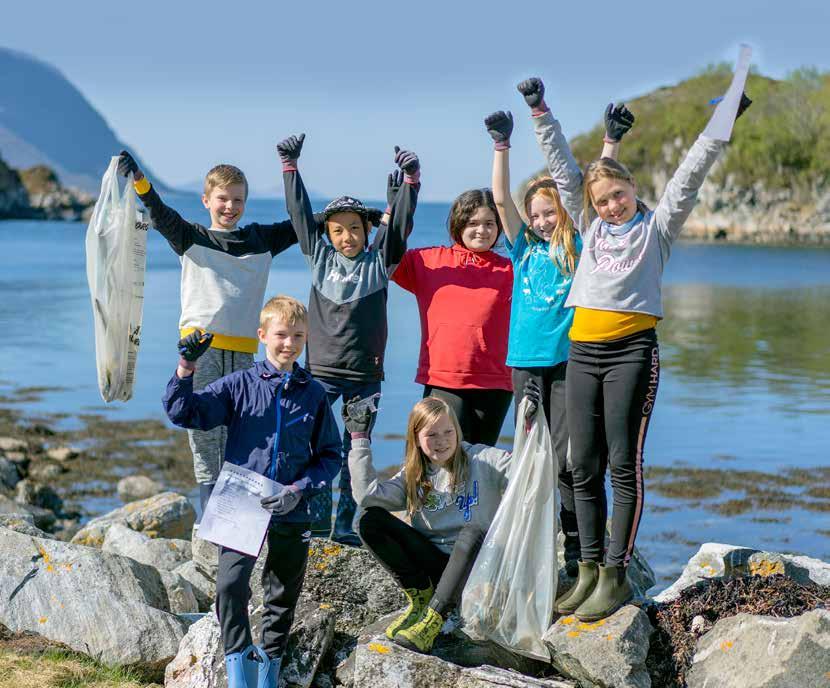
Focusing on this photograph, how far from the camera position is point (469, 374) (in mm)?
5941

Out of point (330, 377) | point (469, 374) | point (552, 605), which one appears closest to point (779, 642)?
point (552, 605)

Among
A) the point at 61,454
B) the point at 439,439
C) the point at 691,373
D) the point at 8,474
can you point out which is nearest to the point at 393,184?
the point at 439,439

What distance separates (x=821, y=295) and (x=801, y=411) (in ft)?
92.0

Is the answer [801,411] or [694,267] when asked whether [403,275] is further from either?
[694,267]

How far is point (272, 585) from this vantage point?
4.98m

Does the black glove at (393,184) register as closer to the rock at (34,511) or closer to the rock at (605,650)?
the rock at (605,650)

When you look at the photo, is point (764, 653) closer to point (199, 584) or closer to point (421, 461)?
point (421, 461)

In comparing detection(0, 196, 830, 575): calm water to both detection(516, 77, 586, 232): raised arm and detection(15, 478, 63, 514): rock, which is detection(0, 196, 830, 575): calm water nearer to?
detection(15, 478, 63, 514): rock

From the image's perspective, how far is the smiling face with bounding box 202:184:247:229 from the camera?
19.8 ft

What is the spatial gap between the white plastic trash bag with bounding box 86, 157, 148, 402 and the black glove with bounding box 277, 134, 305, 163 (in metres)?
0.89

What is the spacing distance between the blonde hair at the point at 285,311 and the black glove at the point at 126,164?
1569mm

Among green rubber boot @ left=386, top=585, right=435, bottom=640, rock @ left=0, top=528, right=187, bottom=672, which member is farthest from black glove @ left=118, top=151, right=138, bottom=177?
green rubber boot @ left=386, top=585, right=435, bottom=640

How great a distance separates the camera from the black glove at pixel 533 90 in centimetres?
531

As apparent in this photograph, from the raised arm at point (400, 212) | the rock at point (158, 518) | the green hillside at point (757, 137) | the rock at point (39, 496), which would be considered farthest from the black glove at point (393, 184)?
the green hillside at point (757, 137)
